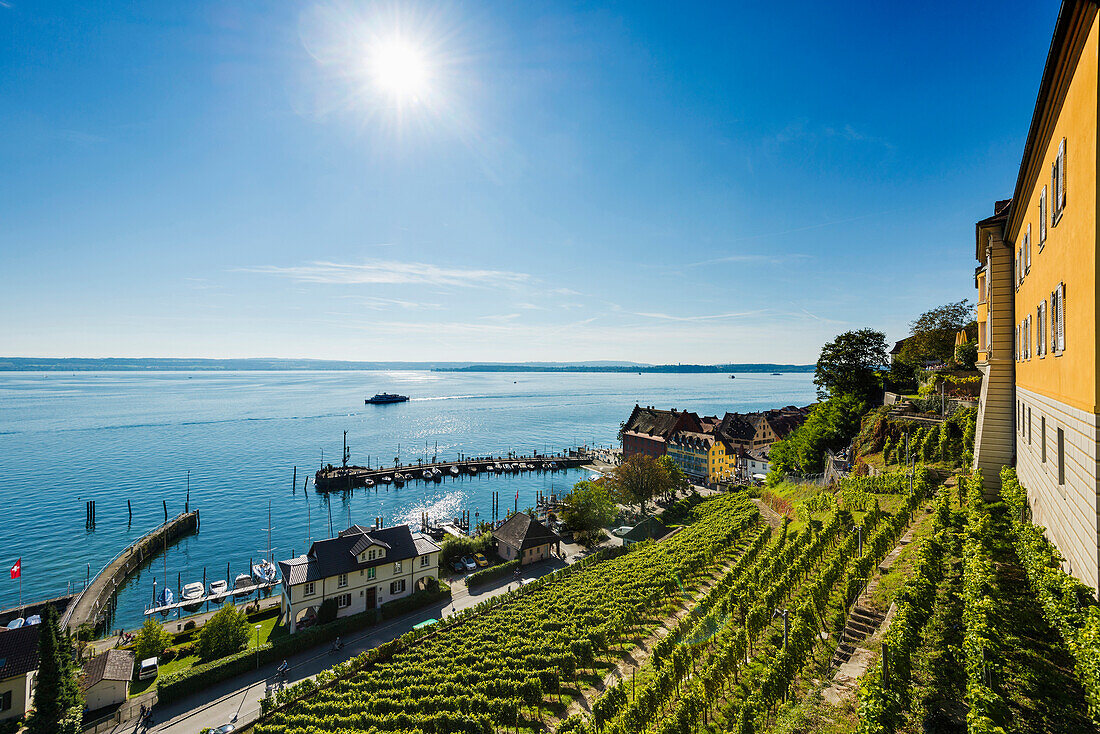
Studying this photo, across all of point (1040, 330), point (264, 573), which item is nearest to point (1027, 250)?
point (1040, 330)

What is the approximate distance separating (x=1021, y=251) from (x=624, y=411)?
Result: 7094 inches

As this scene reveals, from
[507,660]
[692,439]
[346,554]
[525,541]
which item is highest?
[692,439]

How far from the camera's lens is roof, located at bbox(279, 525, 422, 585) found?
1323 inches

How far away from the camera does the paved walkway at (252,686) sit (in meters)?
23.7

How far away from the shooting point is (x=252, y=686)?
2669 centimetres

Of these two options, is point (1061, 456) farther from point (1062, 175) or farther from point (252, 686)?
point (252, 686)

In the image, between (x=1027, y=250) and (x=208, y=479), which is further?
(x=208, y=479)

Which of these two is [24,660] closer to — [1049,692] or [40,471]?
[1049,692]

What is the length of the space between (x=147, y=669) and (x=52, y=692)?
29.1 feet

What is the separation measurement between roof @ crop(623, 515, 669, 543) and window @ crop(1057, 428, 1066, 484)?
40016mm

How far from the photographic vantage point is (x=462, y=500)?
260ft

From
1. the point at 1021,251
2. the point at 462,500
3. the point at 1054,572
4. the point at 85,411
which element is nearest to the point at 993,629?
the point at 1054,572

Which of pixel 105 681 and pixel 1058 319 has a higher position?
pixel 1058 319

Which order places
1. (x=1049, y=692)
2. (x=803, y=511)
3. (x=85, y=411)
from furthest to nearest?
(x=85, y=411), (x=803, y=511), (x=1049, y=692)
